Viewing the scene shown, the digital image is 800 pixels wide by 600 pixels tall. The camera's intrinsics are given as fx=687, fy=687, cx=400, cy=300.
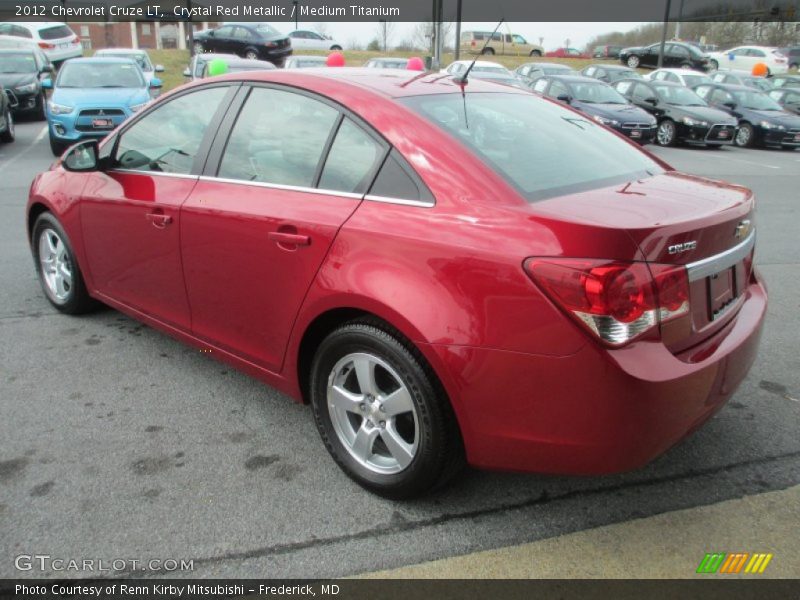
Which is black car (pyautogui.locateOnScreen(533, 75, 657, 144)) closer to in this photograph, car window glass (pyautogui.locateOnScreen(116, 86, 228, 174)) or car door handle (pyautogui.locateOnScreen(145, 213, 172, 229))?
car window glass (pyautogui.locateOnScreen(116, 86, 228, 174))

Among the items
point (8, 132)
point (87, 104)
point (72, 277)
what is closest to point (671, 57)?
point (87, 104)

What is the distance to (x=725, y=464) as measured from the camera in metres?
3.01

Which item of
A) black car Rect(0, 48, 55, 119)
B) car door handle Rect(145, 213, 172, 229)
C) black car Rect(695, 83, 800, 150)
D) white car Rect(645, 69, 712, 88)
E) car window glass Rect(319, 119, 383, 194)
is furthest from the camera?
white car Rect(645, 69, 712, 88)

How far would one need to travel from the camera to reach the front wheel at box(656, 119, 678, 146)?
17.0 metres

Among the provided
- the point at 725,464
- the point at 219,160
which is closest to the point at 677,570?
the point at 725,464

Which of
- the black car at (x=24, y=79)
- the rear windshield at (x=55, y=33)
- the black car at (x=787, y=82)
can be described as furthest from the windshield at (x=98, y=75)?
the black car at (x=787, y=82)

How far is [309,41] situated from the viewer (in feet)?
131

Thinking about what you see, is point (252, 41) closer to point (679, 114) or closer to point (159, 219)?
point (679, 114)

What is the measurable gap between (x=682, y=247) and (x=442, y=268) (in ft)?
2.57

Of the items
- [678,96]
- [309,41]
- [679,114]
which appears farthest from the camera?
[309,41]

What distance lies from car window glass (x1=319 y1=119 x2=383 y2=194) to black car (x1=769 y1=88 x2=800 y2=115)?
21004 millimetres

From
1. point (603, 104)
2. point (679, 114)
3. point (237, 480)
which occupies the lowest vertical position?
point (237, 480)

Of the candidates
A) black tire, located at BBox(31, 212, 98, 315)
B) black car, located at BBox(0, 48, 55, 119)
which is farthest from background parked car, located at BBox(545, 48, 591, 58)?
black tire, located at BBox(31, 212, 98, 315)

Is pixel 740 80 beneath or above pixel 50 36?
beneath
